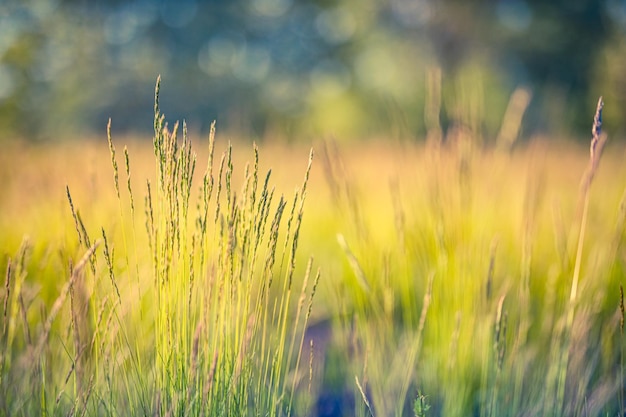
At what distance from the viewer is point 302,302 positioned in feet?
3.22

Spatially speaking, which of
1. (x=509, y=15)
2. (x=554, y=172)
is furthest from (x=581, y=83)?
(x=554, y=172)

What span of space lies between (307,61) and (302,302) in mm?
19677

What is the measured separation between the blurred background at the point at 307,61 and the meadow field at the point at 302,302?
338 inches

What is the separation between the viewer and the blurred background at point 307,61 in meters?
13.3

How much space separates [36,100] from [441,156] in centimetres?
1226

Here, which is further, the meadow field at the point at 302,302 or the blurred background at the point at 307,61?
the blurred background at the point at 307,61

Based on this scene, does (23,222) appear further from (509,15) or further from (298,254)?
(509,15)

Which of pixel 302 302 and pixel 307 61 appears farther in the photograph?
pixel 307 61

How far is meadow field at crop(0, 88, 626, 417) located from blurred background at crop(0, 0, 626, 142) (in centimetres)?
859

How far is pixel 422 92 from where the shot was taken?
18.3 meters

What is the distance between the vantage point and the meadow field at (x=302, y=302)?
3.21ft

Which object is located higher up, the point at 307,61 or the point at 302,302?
the point at 307,61

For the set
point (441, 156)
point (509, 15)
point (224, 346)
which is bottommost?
point (224, 346)

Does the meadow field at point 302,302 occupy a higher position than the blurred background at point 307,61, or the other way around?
the blurred background at point 307,61
